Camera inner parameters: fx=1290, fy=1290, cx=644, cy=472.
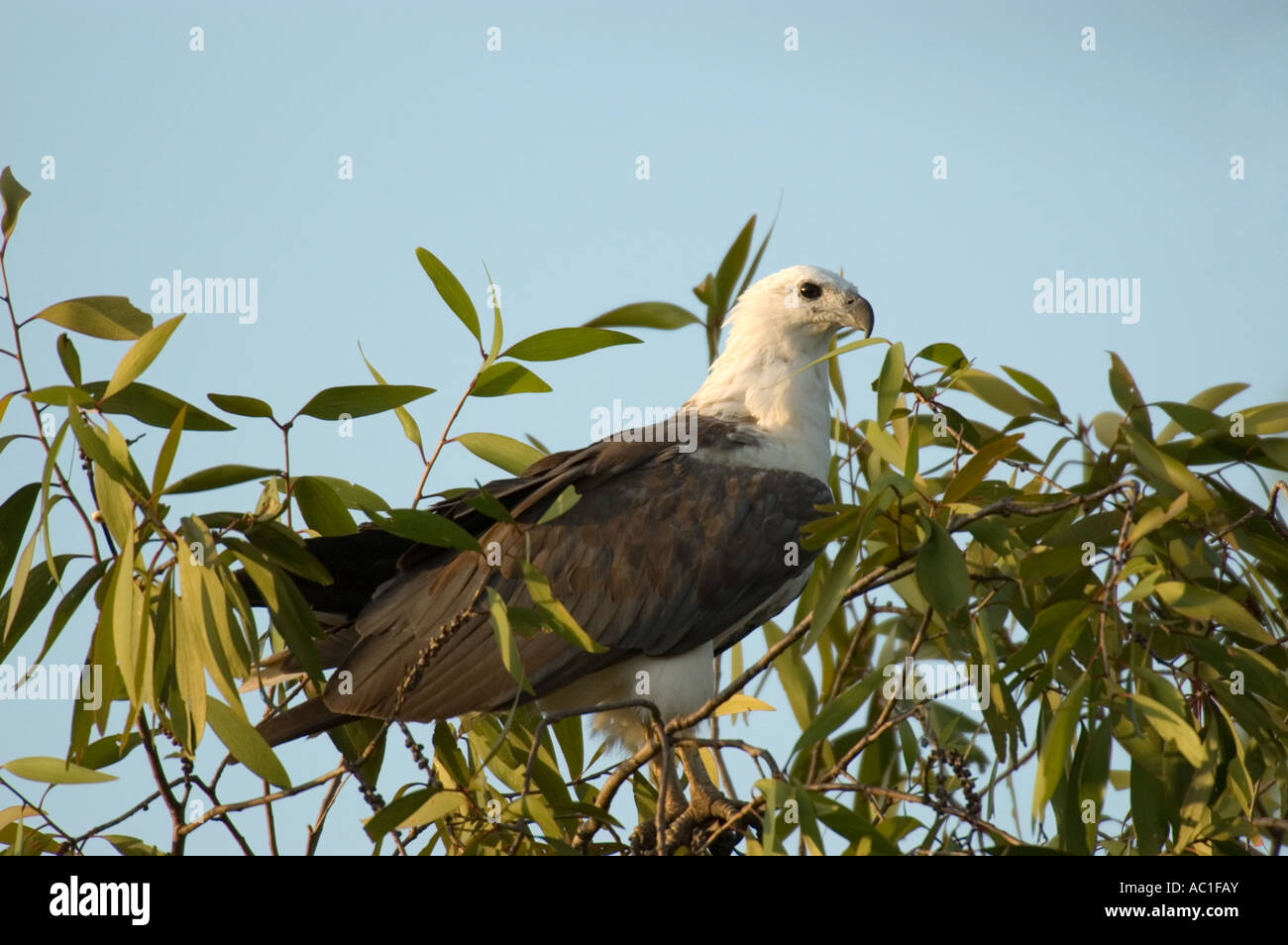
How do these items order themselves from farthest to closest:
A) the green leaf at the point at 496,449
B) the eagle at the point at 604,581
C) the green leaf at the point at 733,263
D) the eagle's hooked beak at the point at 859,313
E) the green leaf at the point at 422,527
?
the eagle's hooked beak at the point at 859,313 < the green leaf at the point at 733,263 < the eagle at the point at 604,581 < the green leaf at the point at 496,449 < the green leaf at the point at 422,527

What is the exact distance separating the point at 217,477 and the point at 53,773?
1.01m

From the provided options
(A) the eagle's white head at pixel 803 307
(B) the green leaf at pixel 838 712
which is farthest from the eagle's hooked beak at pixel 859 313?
(B) the green leaf at pixel 838 712

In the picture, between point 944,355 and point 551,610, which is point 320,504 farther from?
point 944,355

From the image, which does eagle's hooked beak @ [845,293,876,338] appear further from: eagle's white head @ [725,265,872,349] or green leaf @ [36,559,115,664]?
green leaf @ [36,559,115,664]

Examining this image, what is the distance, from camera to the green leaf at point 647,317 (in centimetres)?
435

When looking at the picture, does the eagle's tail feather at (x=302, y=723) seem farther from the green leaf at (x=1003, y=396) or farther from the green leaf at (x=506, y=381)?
the green leaf at (x=1003, y=396)

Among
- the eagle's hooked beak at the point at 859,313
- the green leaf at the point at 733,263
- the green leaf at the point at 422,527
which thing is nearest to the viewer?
the green leaf at the point at 422,527

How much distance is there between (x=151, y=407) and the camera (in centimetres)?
315

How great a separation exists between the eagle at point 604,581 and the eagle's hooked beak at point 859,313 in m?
0.72

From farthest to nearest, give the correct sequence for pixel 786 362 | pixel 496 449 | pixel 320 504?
pixel 786 362 → pixel 496 449 → pixel 320 504

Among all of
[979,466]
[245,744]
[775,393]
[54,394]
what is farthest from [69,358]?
[775,393]
